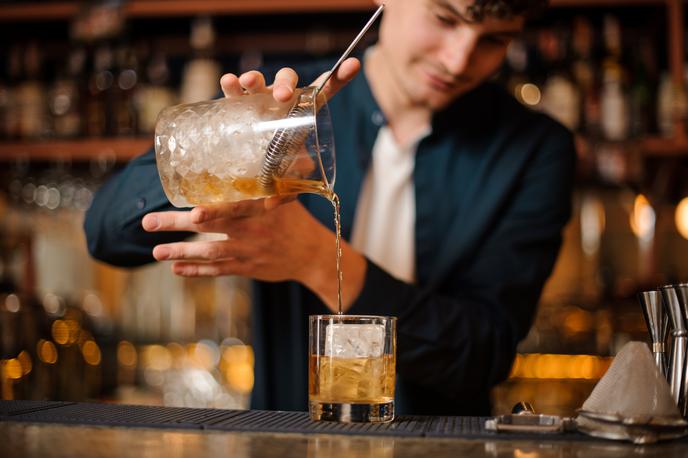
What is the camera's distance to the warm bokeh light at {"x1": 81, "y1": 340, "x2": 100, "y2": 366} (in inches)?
113

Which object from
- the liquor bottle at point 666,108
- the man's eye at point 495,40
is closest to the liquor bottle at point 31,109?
the man's eye at point 495,40

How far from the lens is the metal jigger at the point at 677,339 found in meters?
1.04

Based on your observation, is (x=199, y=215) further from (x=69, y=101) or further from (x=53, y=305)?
(x=69, y=101)

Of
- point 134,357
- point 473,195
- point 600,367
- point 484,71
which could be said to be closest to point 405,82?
point 484,71

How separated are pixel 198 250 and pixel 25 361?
1.73 metres

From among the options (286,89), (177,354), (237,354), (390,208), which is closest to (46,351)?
(177,354)

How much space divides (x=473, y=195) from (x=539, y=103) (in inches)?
44.8

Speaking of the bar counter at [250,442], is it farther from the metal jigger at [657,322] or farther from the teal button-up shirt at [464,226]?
the teal button-up shirt at [464,226]

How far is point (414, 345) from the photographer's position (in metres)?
1.44

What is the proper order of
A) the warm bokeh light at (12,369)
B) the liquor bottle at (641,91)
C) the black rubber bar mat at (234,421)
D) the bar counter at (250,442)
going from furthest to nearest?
1. the liquor bottle at (641,91)
2. the warm bokeh light at (12,369)
3. the black rubber bar mat at (234,421)
4. the bar counter at (250,442)

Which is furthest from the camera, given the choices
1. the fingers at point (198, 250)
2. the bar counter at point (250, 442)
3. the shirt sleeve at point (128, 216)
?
the shirt sleeve at point (128, 216)

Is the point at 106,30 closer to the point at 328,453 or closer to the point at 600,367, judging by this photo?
the point at 600,367

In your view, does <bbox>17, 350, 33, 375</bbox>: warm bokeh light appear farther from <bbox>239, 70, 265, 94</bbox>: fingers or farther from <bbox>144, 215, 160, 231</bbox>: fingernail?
<bbox>239, 70, 265, 94</bbox>: fingers

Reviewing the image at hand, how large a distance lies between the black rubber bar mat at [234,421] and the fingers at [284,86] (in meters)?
0.37
